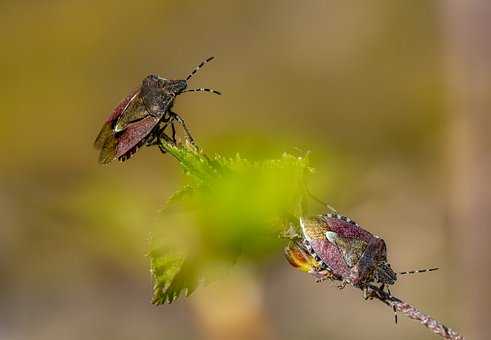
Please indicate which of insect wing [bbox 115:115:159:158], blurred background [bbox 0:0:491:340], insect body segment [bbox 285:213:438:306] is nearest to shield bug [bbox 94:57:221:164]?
insect wing [bbox 115:115:159:158]

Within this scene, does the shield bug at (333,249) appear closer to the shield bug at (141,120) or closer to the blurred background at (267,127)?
the shield bug at (141,120)

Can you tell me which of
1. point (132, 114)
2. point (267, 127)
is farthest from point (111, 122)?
point (267, 127)

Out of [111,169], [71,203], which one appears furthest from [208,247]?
[71,203]

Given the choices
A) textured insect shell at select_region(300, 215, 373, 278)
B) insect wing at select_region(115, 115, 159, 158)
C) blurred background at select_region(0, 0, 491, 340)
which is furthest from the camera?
blurred background at select_region(0, 0, 491, 340)

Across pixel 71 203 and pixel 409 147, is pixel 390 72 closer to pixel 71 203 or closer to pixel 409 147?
pixel 409 147

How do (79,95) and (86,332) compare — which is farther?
(79,95)

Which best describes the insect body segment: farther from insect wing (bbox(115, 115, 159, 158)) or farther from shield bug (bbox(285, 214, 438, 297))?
insect wing (bbox(115, 115, 159, 158))
